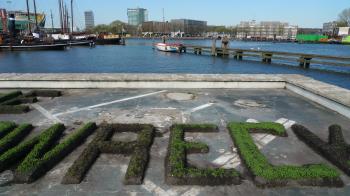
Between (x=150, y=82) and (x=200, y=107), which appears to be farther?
(x=150, y=82)

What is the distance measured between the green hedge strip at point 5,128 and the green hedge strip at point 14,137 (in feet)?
0.79

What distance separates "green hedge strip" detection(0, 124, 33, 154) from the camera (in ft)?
18.0

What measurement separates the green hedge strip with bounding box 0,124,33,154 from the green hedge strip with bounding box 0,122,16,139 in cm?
24

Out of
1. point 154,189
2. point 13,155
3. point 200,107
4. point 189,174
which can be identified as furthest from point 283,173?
point 13,155

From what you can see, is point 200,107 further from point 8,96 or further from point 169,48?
point 169,48

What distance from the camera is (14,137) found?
5895mm

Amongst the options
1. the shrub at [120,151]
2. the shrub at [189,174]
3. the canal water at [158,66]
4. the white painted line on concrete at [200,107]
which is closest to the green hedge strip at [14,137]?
the shrub at [120,151]

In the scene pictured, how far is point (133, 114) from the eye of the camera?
8008 mm

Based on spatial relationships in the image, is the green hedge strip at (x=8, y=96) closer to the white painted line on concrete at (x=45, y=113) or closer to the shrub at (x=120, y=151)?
the white painted line on concrete at (x=45, y=113)

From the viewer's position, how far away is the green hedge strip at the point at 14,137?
18.0ft

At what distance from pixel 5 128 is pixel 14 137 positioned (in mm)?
735

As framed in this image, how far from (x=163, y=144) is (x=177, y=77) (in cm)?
598

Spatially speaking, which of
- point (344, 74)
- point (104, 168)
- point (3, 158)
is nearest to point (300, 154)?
point (104, 168)

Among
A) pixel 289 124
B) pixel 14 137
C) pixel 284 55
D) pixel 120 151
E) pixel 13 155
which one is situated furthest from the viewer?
pixel 284 55
